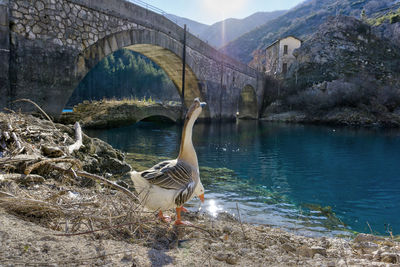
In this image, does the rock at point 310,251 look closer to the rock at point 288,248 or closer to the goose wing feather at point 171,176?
the rock at point 288,248

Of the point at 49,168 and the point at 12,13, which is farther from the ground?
the point at 12,13

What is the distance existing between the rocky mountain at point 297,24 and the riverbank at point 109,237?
76.3m

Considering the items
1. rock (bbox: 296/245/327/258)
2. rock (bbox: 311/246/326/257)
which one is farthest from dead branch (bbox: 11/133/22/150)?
rock (bbox: 311/246/326/257)

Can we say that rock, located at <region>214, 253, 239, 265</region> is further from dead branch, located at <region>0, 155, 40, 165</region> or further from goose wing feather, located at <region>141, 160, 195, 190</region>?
dead branch, located at <region>0, 155, 40, 165</region>

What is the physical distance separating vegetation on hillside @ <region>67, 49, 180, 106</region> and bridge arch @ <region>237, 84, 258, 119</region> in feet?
32.0

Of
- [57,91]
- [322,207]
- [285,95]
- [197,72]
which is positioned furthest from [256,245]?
[285,95]

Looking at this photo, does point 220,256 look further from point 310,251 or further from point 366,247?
point 366,247

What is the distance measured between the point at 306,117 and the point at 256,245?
99.0 ft

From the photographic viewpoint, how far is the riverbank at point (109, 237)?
1754 mm

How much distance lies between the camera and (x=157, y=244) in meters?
2.40

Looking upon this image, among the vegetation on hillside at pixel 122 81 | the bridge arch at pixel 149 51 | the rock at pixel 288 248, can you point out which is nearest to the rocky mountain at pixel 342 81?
the bridge arch at pixel 149 51

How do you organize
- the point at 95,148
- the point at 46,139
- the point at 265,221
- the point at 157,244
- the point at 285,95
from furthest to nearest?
the point at 285,95 < the point at 95,148 < the point at 46,139 < the point at 265,221 < the point at 157,244

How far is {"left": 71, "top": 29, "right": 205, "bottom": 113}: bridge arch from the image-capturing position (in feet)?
35.7

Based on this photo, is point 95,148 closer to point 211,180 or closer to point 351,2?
point 211,180
